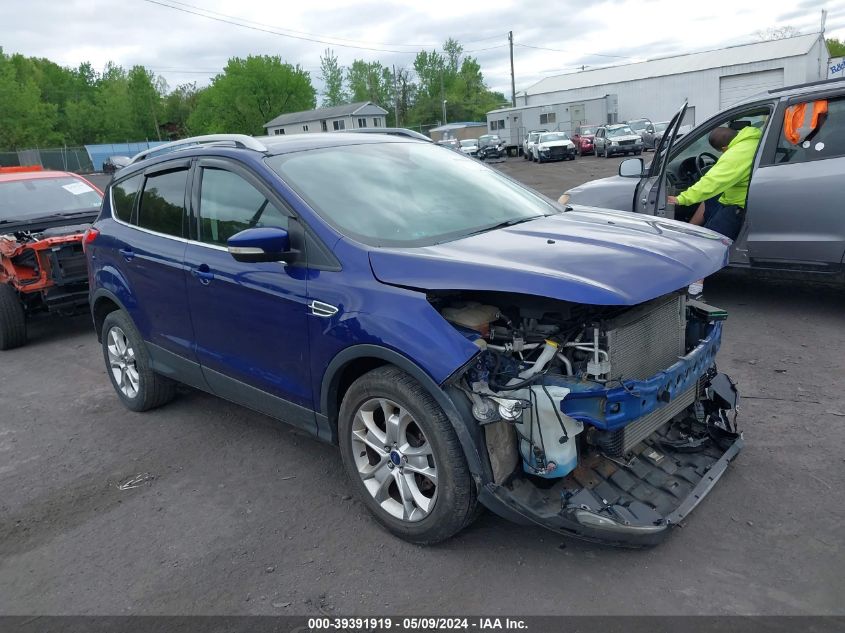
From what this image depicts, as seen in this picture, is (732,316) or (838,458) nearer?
(838,458)

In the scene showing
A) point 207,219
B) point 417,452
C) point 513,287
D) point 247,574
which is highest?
point 207,219

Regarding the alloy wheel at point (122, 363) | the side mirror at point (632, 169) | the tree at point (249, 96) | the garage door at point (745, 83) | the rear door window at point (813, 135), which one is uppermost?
the tree at point (249, 96)

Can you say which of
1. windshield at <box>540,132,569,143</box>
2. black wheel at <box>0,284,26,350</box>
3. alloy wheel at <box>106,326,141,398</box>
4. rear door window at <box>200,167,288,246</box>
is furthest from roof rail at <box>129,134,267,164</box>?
windshield at <box>540,132,569,143</box>

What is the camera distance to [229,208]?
3.99m

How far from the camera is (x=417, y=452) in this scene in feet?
10.2

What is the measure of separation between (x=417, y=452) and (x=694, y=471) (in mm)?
1351

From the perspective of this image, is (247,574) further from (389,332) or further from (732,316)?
(732,316)

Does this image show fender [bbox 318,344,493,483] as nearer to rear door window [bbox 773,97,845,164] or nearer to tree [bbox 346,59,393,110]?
rear door window [bbox 773,97,845,164]

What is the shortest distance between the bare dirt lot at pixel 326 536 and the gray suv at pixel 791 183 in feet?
3.18

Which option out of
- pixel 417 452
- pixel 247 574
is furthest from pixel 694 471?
pixel 247 574

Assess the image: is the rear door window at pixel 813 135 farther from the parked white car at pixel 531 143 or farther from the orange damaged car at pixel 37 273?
the parked white car at pixel 531 143

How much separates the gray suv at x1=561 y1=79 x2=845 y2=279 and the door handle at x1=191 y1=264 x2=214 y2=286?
13.3 ft

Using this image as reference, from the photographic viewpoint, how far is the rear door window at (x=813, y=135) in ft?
18.3

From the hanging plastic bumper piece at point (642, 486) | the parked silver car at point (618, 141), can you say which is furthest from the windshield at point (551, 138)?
the hanging plastic bumper piece at point (642, 486)
